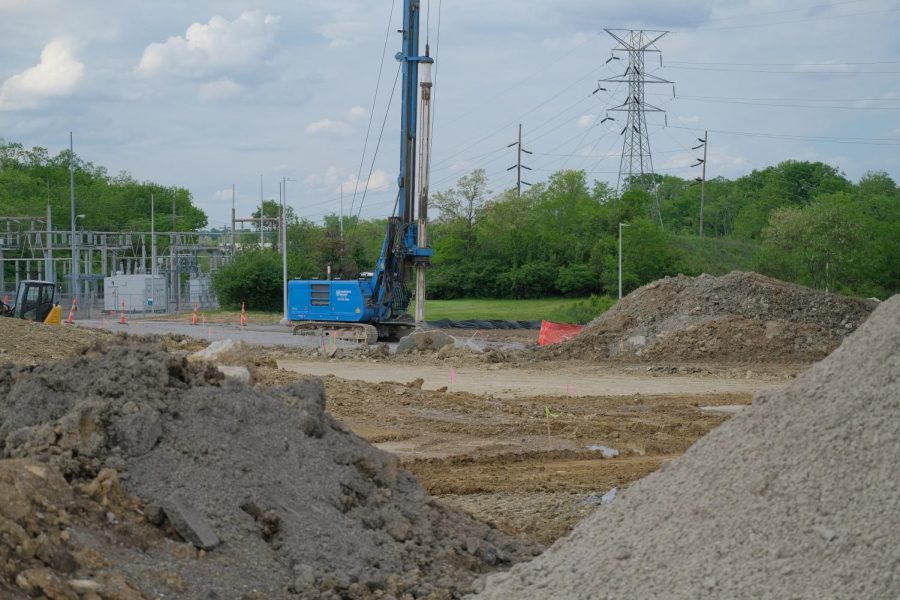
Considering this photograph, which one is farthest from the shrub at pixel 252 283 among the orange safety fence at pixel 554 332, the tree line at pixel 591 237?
the orange safety fence at pixel 554 332

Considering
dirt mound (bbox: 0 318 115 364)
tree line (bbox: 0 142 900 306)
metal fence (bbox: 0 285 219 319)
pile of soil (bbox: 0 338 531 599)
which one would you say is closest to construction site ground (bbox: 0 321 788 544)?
dirt mound (bbox: 0 318 115 364)

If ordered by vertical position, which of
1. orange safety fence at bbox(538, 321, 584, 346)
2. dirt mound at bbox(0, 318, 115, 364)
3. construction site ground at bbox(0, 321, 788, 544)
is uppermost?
dirt mound at bbox(0, 318, 115, 364)

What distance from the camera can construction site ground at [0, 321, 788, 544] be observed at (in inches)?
444

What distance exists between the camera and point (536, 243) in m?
62.6

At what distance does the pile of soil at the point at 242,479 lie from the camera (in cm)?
702

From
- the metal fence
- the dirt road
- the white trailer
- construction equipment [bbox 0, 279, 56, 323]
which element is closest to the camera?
the dirt road

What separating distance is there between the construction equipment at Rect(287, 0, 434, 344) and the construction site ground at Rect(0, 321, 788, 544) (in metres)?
4.04

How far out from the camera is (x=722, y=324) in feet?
85.1

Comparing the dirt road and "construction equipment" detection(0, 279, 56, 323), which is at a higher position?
"construction equipment" detection(0, 279, 56, 323)

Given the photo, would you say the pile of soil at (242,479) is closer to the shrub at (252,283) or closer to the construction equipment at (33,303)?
the construction equipment at (33,303)

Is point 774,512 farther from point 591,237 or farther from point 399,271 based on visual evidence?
point 591,237

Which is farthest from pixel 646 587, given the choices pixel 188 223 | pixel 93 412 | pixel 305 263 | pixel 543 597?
pixel 188 223

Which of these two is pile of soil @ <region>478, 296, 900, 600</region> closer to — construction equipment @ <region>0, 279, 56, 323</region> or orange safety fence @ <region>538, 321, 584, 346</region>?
orange safety fence @ <region>538, 321, 584, 346</region>

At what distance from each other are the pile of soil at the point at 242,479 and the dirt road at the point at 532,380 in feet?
36.9
